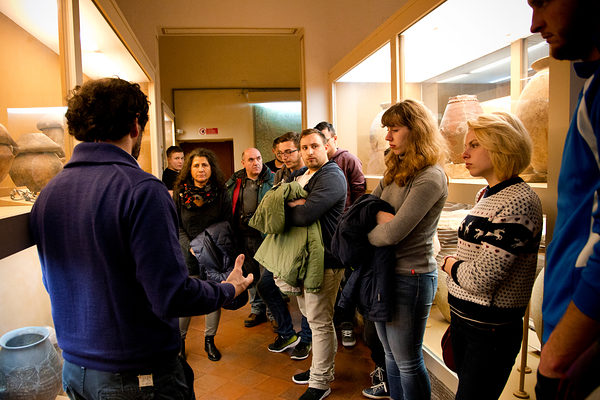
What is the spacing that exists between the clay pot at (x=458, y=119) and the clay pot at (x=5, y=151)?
7.51 ft

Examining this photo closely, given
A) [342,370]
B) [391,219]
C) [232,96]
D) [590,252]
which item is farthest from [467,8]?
[232,96]

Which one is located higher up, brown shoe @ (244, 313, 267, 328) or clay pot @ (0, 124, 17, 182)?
clay pot @ (0, 124, 17, 182)

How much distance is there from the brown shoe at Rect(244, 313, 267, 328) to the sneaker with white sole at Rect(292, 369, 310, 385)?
4.06 feet

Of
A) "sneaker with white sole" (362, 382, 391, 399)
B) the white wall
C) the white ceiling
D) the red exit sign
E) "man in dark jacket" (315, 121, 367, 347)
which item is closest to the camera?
the white ceiling

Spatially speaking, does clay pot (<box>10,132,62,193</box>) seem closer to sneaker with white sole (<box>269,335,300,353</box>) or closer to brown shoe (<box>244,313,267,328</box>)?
sneaker with white sole (<box>269,335,300,353</box>)

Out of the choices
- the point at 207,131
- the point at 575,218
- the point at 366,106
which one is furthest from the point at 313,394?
the point at 207,131

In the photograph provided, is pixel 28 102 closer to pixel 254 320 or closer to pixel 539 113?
pixel 539 113

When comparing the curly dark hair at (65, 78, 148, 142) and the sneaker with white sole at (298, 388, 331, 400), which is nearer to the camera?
the curly dark hair at (65, 78, 148, 142)

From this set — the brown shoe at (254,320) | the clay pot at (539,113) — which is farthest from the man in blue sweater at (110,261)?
the brown shoe at (254,320)

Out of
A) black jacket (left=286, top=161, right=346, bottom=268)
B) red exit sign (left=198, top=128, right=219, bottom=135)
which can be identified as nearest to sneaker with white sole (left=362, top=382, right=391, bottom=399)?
black jacket (left=286, top=161, right=346, bottom=268)

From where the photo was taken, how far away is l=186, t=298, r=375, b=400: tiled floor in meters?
2.89

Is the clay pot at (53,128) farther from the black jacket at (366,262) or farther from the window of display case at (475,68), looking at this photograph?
the window of display case at (475,68)

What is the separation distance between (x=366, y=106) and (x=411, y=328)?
2.78m

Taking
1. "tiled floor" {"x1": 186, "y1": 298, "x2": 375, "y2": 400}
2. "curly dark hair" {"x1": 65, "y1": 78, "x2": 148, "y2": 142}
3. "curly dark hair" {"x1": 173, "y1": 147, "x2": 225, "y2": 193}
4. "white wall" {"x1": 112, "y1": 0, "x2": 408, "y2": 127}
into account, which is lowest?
"tiled floor" {"x1": 186, "y1": 298, "x2": 375, "y2": 400}
